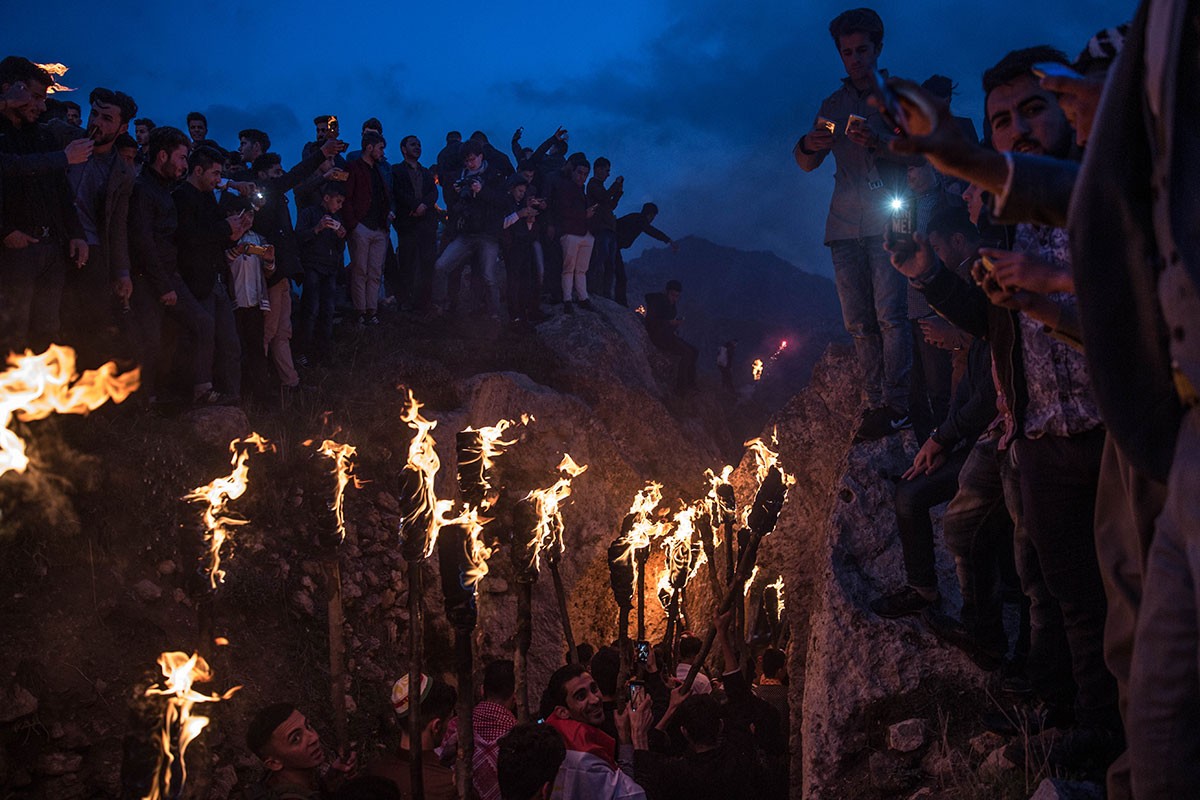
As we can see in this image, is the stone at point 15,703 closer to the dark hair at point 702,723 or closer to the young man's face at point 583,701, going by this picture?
the young man's face at point 583,701

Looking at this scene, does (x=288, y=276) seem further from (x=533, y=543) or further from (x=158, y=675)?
(x=533, y=543)

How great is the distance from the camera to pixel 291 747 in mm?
5141

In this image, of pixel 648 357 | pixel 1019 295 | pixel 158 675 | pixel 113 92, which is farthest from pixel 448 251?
pixel 1019 295

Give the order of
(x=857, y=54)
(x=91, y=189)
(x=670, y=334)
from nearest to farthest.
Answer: (x=857, y=54)
(x=91, y=189)
(x=670, y=334)

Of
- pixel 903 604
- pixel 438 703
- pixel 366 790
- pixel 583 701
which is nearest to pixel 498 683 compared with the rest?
pixel 438 703

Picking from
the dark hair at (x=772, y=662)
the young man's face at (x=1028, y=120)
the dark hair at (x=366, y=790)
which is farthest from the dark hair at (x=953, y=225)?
the dark hair at (x=772, y=662)

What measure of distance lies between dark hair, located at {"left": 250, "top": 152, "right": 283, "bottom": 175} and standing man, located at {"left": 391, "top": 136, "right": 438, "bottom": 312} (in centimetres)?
224

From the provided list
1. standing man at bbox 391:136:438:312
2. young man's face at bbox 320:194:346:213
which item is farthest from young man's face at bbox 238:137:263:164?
standing man at bbox 391:136:438:312

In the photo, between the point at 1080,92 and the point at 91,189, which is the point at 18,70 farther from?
the point at 1080,92

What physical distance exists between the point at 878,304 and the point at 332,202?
278 inches

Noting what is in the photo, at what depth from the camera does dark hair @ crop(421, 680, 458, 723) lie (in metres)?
6.71

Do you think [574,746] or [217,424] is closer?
[574,746]

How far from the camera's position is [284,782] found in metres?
5.25

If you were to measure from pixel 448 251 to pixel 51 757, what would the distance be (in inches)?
358
